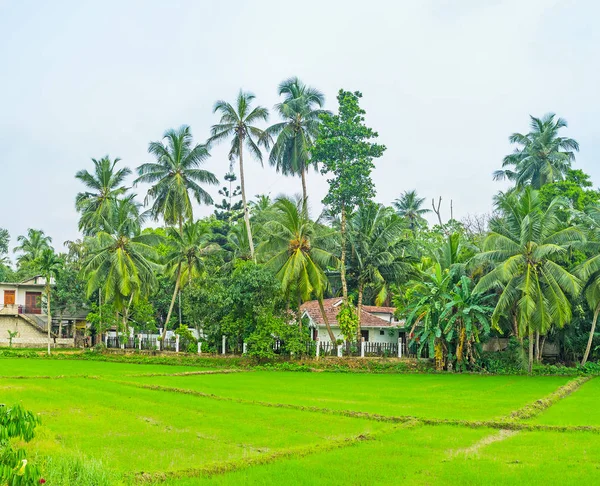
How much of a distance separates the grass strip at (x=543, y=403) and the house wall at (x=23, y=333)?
3488 centimetres

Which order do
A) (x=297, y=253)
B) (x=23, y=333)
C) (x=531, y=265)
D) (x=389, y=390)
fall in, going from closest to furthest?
(x=389, y=390), (x=531, y=265), (x=297, y=253), (x=23, y=333)

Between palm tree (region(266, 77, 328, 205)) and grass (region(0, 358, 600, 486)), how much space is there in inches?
734

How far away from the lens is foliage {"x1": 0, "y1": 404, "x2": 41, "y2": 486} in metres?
4.82

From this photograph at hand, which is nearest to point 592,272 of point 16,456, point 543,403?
point 543,403

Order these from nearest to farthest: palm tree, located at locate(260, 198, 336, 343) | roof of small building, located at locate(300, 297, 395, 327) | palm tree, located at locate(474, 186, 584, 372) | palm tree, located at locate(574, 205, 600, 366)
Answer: palm tree, located at locate(474, 186, 584, 372) < palm tree, located at locate(574, 205, 600, 366) < palm tree, located at locate(260, 198, 336, 343) < roof of small building, located at locate(300, 297, 395, 327)

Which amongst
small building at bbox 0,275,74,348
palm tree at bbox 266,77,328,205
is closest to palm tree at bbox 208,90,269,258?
palm tree at bbox 266,77,328,205

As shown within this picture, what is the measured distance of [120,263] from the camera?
1401 inches

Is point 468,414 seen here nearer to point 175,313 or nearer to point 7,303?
point 175,313

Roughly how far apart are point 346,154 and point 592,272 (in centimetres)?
1407

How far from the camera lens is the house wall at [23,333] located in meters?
43.8

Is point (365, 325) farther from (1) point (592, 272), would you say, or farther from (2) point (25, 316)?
(2) point (25, 316)

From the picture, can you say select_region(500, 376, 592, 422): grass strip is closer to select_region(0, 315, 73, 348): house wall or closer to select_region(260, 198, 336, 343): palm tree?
select_region(260, 198, 336, 343): palm tree

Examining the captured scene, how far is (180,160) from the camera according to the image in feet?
131

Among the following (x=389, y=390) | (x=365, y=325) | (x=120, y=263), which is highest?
(x=120, y=263)
